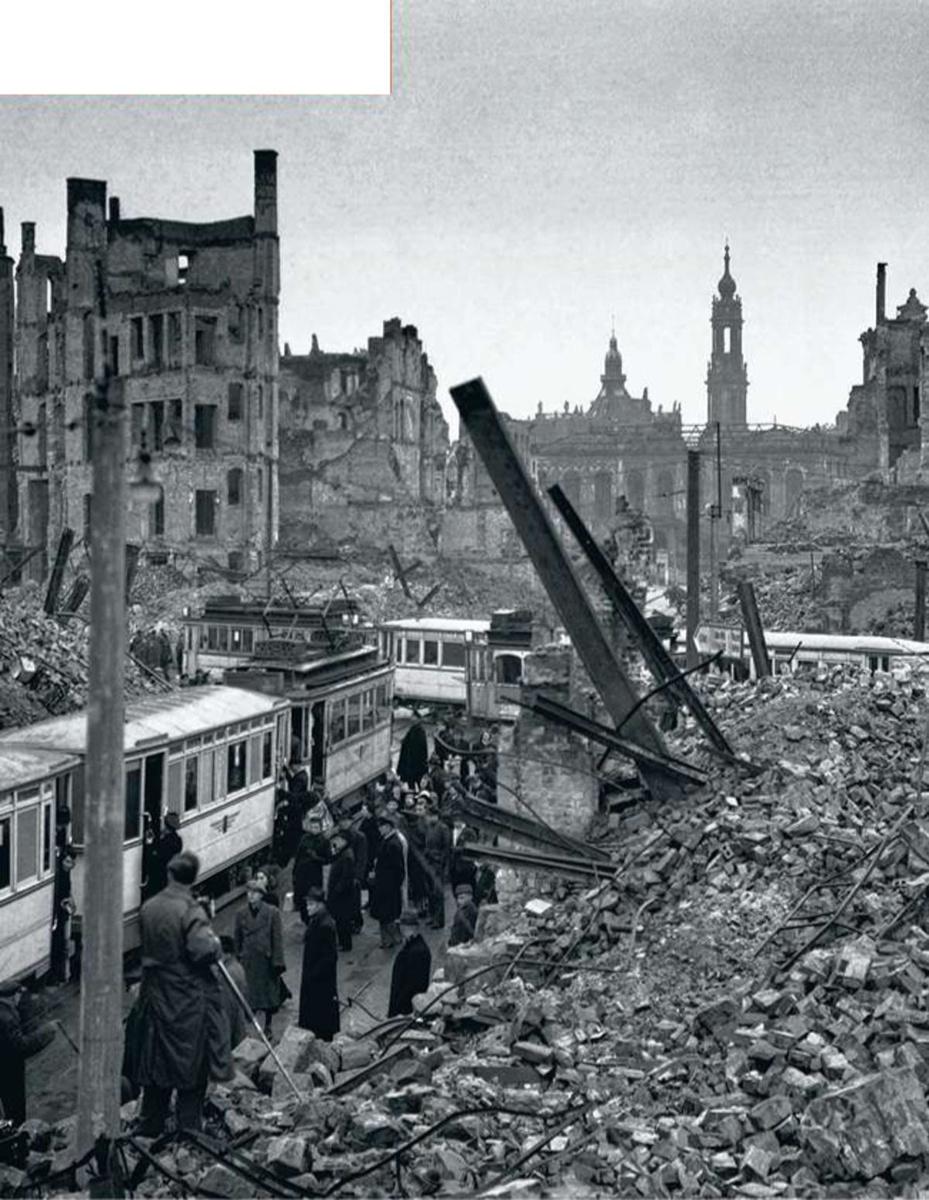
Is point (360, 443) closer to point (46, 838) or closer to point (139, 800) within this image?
point (139, 800)

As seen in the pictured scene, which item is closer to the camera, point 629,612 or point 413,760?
point 629,612

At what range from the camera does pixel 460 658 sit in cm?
2730

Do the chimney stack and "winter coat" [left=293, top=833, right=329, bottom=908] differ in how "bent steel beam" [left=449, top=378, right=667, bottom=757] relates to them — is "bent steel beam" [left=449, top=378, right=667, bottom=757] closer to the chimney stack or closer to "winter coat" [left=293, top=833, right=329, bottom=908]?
"winter coat" [left=293, top=833, right=329, bottom=908]

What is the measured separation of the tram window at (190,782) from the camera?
1226 centimetres

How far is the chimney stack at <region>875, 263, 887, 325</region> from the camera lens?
202 feet

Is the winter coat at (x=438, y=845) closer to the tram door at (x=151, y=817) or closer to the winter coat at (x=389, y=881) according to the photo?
the winter coat at (x=389, y=881)

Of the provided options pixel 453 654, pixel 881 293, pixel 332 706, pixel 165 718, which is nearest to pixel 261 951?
pixel 165 718

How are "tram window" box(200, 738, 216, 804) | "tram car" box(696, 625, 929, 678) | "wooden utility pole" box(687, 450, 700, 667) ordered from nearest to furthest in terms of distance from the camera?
"tram window" box(200, 738, 216, 804)
"wooden utility pole" box(687, 450, 700, 667)
"tram car" box(696, 625, 929, 678)

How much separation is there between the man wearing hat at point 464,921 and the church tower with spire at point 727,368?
101 metres

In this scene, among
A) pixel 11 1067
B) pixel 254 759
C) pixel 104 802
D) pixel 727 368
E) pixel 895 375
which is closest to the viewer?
pixel 104 802

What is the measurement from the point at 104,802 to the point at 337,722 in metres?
12.1

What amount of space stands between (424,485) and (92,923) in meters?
54.0

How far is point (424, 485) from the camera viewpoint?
193 ft

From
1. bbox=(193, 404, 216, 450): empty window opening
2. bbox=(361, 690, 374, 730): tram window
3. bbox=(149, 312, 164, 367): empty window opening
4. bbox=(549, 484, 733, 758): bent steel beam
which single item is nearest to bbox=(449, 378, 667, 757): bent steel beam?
bbox=(549, 484, 733, 758): bent steel beam
